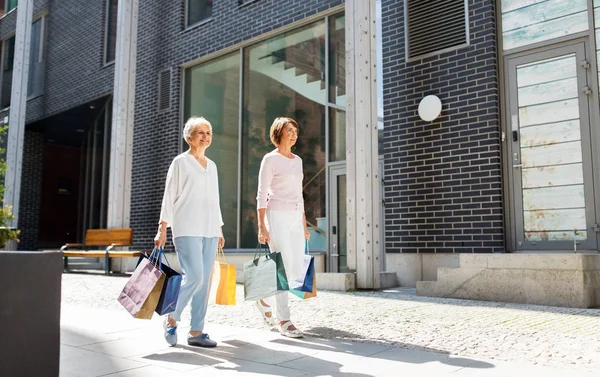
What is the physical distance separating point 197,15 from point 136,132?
2683mm

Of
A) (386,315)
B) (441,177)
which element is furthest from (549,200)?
(386,315)

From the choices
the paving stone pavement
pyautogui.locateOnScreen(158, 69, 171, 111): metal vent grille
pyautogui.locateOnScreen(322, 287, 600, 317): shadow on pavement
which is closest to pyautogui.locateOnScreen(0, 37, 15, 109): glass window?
pyautogui.locateOnScreen(158, 69, 171, 111): metal vent grille

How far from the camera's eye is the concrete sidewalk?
2.94 meters

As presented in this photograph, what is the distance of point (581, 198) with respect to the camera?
641cm

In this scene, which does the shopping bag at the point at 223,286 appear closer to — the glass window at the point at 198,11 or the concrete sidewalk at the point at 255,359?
the concrete sidewalk at the point at 255,359

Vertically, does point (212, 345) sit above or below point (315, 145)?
below

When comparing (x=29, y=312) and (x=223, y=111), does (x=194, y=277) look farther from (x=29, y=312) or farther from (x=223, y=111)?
(x=223, y=111)

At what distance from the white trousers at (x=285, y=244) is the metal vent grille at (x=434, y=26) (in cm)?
433

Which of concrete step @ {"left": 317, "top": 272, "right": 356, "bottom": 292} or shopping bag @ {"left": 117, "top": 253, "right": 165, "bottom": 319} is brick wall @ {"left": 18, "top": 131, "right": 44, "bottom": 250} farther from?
shopping bag @ {"left": 117, "top": 253, "right": 165, "bottom": 319}

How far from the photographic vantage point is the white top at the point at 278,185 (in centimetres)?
408

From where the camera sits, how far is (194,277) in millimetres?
3719

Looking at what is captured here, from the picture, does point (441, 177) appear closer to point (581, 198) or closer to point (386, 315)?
point (581, 198)

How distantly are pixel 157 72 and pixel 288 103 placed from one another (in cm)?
370

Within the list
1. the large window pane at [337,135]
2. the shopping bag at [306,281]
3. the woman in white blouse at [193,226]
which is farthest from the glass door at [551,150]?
the woman in white blouse at [193,226]
